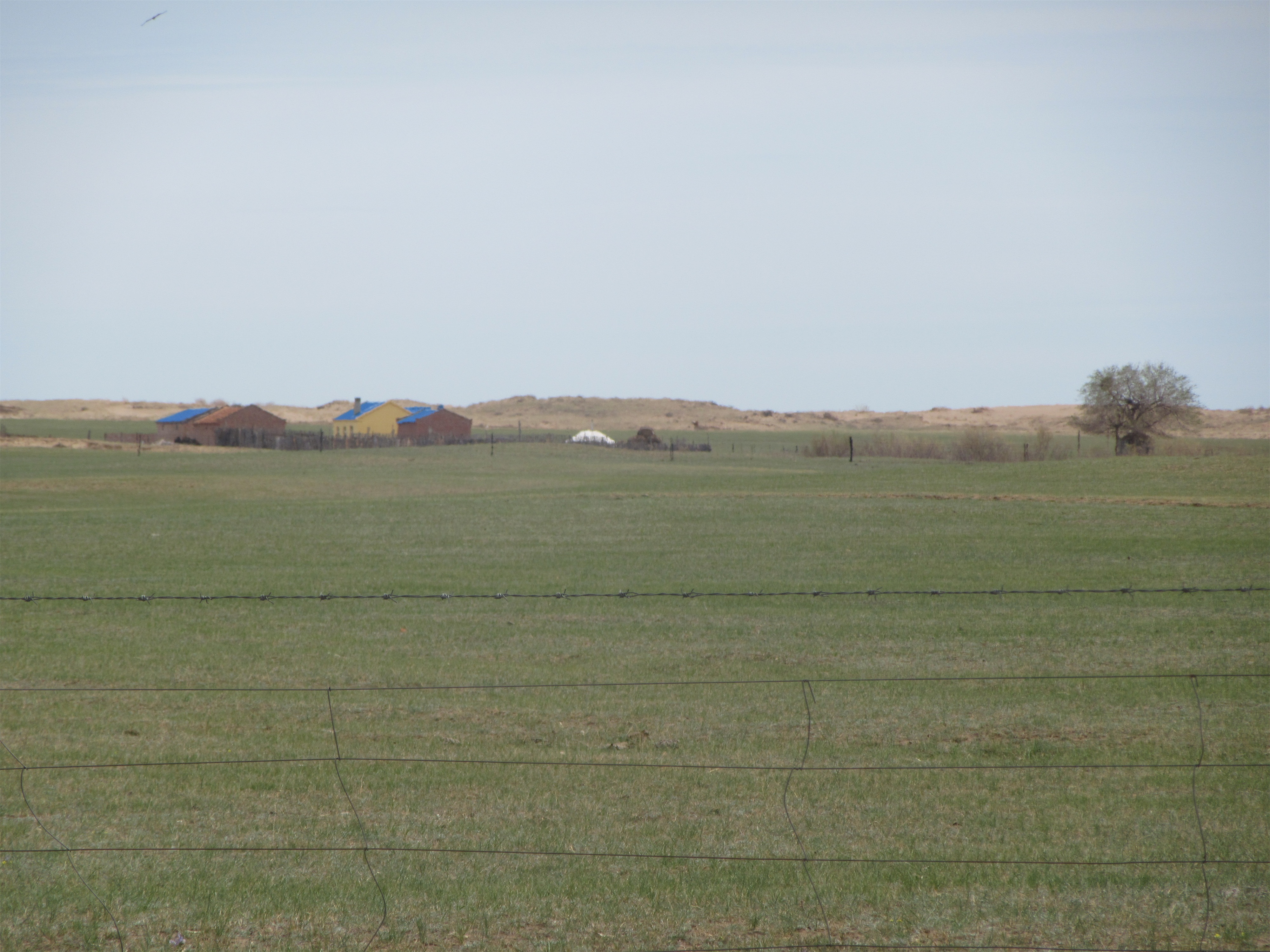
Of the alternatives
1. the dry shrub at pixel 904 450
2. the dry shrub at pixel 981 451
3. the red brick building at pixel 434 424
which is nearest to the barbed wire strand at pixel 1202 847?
the dry shrub at pixel 981 451

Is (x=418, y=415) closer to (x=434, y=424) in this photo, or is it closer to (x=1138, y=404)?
(x=434, y=424)

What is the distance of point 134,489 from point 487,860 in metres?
48.0

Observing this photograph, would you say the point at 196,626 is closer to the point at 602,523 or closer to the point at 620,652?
the point at 620,652

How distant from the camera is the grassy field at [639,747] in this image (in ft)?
20.1

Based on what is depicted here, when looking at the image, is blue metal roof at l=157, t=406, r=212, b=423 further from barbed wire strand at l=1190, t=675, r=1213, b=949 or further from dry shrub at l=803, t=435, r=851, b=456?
barbed wire strand at l=1190, t=675, r=1213, b=949

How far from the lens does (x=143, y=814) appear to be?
816cm

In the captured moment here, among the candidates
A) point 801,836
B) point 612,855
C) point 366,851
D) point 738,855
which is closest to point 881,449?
point 801,836

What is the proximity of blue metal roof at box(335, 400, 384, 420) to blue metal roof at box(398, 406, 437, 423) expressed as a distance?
3196mm

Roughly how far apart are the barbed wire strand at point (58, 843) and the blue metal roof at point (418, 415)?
116579 mm

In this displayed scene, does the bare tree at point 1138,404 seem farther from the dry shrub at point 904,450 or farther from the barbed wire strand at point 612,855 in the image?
the barbed wire strand at point 612,855

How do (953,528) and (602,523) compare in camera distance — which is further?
(602,523)

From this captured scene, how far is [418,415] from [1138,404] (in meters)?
74.7

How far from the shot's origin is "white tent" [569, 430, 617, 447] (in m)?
114

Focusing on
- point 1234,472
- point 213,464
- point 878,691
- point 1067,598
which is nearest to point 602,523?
point 1067,598
